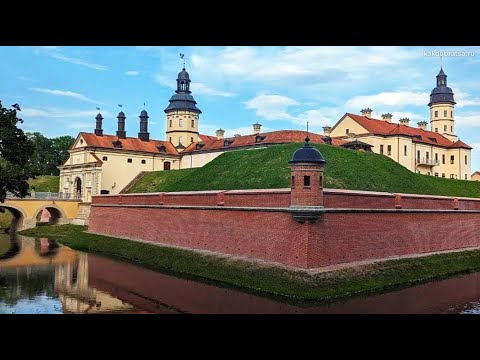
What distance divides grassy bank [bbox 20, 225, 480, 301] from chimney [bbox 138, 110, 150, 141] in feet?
80.3

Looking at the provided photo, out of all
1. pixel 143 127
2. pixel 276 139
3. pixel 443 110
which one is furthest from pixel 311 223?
pixel 443 110

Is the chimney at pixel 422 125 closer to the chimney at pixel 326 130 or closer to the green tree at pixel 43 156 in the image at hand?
the chimney at pixel 326 130

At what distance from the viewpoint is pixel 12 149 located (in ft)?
57.8

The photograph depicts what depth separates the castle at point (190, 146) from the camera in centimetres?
4212

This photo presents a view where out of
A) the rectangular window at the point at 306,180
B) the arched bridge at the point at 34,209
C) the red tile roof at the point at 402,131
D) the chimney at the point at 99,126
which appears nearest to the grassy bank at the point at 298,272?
the rectangular window at the point at 306,180

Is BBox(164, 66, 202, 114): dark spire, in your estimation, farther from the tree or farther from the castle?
the tree

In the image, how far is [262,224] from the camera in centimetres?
1702

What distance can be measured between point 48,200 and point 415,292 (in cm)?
3134

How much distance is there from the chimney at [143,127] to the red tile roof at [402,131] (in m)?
19.0

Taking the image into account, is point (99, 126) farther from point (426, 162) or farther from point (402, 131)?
point (426, 162)

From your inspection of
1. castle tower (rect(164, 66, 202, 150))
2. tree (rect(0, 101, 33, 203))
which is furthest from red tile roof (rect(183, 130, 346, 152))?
tree (rect(0, 101, 33, 203))
